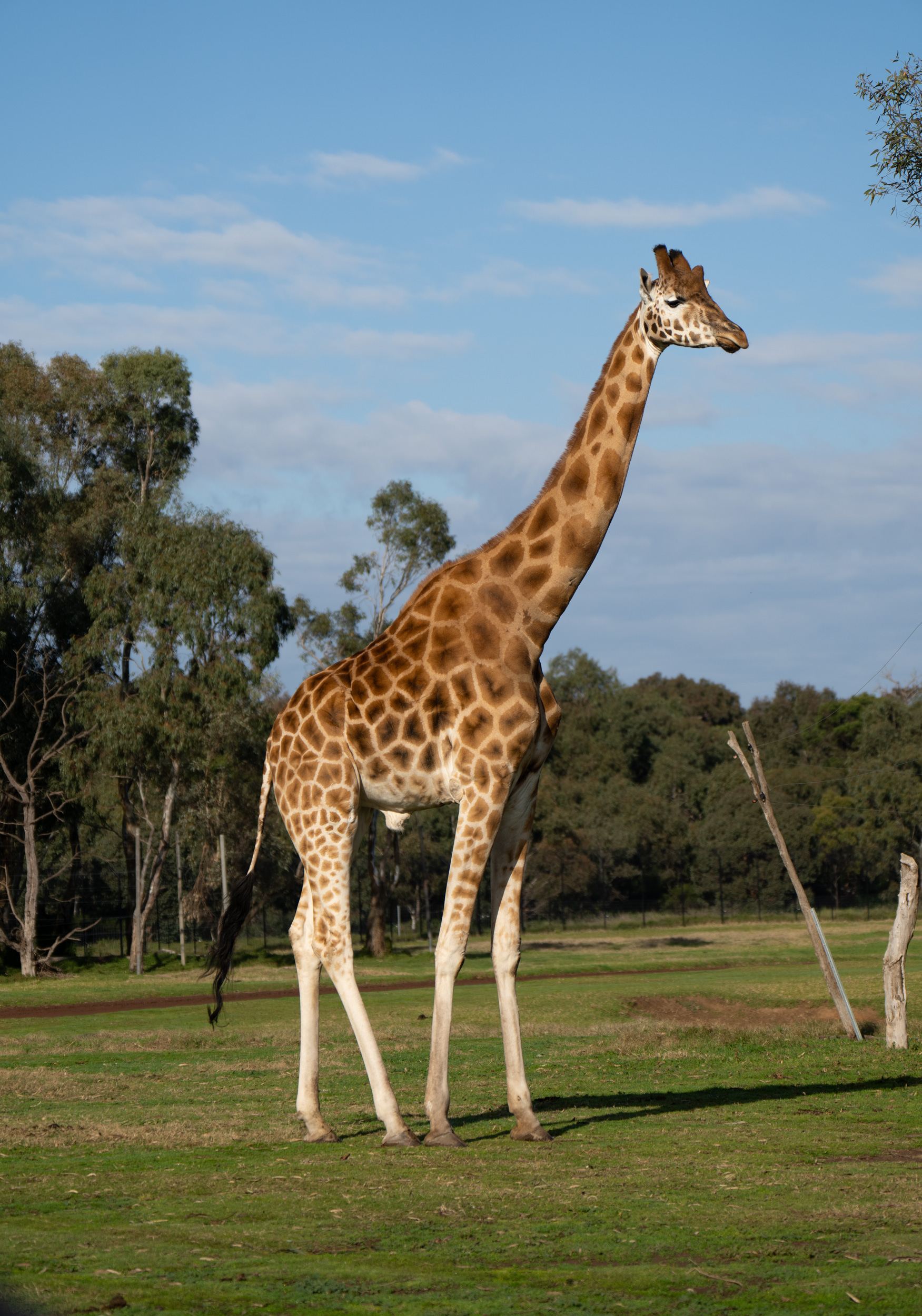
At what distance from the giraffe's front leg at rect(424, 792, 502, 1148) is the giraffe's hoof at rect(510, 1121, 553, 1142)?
1.47 feet

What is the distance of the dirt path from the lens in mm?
27328

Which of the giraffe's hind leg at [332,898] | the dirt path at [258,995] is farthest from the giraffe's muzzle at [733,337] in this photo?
the dirt path at [258,995]

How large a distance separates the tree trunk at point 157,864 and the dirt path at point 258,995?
10.4 m

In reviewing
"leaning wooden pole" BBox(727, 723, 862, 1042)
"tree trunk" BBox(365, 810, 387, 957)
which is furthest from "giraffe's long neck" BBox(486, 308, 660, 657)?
"tree trunk" BBox(365, 810, 387, 957)

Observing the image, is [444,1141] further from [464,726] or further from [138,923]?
[138,923]

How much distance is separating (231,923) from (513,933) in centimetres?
236

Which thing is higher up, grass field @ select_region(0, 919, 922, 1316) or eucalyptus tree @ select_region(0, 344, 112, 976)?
eucalyptus tree @ select_region(0, 344, 112, 976)

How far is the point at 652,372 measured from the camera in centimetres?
1003

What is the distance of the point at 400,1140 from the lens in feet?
29.1

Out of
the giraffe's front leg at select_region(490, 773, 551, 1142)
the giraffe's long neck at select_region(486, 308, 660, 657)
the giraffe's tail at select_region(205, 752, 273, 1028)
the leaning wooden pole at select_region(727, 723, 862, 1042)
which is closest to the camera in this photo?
the giraffe's front leg at select_region(490, 773, 551, 1142)

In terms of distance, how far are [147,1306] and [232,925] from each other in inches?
225

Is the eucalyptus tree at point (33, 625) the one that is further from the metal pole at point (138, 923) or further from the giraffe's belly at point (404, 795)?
the giraffe's belly at point (404, 795)

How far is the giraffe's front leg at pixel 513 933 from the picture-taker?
362 inches

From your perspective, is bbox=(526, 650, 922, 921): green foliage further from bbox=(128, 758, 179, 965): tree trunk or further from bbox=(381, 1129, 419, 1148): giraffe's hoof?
bbox=(381, 1129, 419, 1148): giraffe's hoof
